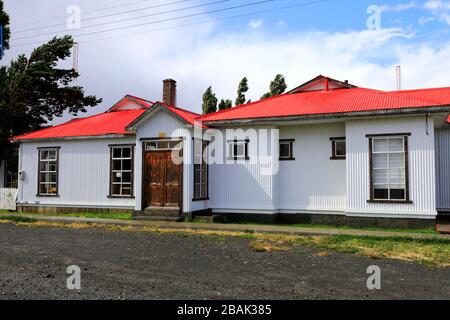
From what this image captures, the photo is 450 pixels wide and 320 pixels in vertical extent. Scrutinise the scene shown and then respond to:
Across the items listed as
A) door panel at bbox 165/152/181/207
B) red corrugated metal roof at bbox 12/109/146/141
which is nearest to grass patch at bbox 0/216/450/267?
door panel at bbox 165/152/181/207

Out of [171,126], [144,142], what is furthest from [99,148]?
[171,126]

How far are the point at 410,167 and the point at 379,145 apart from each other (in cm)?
116

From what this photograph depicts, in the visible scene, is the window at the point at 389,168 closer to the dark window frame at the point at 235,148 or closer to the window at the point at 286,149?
the window at the point at 286,149

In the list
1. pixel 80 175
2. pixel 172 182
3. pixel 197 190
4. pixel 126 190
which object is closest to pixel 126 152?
pixel 126 190

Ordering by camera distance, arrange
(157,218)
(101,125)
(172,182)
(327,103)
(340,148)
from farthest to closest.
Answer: (101,125) < (327,103) < (172,182) < (157,218) < (340,148)

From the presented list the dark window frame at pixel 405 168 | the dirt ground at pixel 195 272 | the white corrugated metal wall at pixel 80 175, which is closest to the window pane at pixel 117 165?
the white corrugated metal wall at pixel 80 175

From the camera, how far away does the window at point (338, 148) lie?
13.3 meters

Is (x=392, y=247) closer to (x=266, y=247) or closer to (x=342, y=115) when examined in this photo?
(x=266, y=247)

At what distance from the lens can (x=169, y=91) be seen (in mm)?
19266

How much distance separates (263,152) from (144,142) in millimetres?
4550

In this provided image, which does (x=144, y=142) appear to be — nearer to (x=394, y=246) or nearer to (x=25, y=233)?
(x=25, y=233)

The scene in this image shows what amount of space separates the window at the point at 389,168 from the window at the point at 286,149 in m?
2.78
